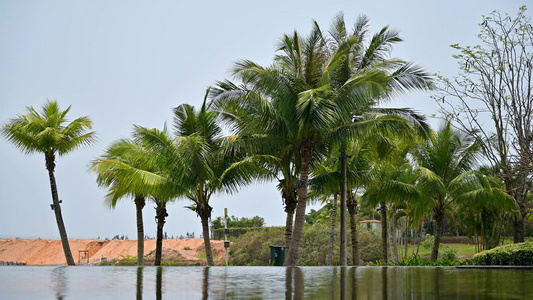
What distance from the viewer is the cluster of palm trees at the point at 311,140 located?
16.1m

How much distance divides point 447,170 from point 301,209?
7.95 m

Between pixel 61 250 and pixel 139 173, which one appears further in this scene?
pixel 61 250

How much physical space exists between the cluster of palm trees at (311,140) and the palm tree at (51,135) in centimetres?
12

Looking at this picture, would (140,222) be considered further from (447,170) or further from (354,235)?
(447,170)

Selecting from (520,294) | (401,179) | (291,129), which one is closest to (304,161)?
(291,129)

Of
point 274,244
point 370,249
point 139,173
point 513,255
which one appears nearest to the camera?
point 513,255

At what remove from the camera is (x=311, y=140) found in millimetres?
17000

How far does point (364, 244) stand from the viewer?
31844mm

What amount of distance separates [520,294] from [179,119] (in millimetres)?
17254

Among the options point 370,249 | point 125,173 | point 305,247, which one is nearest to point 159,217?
point 125,173

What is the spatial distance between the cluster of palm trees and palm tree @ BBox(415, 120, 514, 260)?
0.14ft

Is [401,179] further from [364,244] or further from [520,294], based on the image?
[520,294]

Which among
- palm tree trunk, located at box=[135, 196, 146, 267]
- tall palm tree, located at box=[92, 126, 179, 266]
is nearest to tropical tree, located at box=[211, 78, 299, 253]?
tall palm tree, located at box=[92, 126, 179, 266]

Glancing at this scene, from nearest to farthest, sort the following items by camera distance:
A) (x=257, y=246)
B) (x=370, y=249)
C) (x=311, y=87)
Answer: (x=311, y=87) < (x=370, y=249) < (x=257, y=246)
